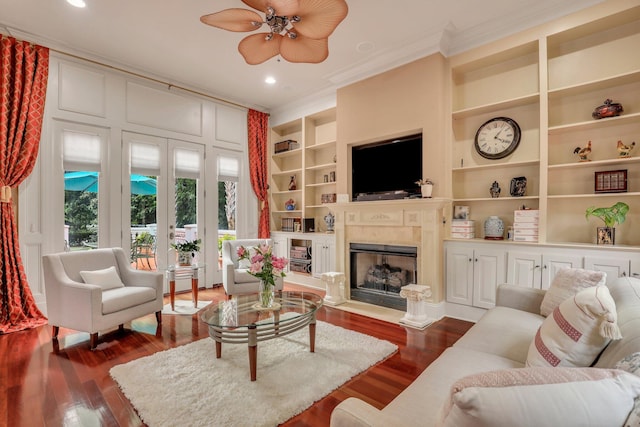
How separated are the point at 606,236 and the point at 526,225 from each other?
63 centimetres

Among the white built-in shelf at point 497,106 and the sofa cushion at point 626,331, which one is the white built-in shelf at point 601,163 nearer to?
the white built-in shelf at point 497,106

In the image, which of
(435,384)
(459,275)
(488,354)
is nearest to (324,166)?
(459,275)

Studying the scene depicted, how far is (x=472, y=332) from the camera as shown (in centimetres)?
207

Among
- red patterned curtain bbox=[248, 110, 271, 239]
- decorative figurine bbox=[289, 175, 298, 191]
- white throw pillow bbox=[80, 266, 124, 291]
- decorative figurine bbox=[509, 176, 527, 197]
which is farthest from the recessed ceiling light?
decorative figurine bbox=[509, 176, 527, 197]

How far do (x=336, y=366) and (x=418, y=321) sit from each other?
135 cm

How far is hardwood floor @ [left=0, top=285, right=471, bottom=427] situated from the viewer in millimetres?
1929

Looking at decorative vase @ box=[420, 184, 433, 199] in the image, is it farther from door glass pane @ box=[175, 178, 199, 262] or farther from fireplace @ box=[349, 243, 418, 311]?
door glass pane @ box=[175, 178, 199, 262]

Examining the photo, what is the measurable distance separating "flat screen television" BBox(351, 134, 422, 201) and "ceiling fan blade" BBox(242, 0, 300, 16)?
222cm

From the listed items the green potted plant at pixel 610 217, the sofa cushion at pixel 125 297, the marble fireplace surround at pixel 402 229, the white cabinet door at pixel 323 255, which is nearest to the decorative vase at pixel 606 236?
the green potted plant at pixel 610 217

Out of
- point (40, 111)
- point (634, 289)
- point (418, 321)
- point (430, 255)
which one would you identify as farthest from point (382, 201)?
point (40, 111)

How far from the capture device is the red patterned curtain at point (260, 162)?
230 inches

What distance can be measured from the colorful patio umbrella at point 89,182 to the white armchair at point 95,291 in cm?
114

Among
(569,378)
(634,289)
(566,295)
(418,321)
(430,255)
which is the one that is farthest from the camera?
(430,255)

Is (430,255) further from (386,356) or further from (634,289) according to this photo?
(634,289)
